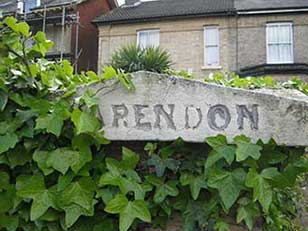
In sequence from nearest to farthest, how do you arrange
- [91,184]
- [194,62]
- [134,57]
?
[91,184], [134,57], [194,62]

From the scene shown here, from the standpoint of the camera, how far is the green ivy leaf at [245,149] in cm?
172

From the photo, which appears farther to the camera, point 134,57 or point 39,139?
point 134,57

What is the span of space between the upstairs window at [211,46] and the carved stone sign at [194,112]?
17.3 metres

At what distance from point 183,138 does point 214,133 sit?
0.14m

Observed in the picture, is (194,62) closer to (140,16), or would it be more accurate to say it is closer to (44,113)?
(140,16)

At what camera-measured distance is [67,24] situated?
69.5ft

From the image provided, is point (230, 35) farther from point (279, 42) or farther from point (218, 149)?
point (218, 149)

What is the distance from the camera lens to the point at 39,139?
1937 mm

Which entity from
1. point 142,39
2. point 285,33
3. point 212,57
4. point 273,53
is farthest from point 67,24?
point 285,33

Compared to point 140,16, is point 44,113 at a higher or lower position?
lower

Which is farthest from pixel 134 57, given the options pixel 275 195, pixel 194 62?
pixel 275 195

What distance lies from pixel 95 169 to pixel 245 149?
686mm

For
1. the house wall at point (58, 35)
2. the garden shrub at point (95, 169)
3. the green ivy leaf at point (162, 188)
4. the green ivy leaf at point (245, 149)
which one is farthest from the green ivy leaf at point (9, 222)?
the house wall at point (58, 35)

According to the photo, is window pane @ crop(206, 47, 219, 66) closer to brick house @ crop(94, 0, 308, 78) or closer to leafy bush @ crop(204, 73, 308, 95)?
brick house @ crop(94, 0, 308, 78)
